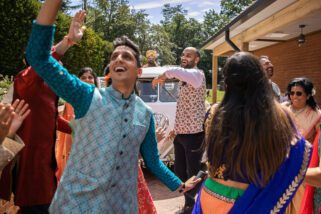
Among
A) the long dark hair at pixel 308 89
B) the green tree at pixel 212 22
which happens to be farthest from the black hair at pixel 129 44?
the green tree at pixel 212 22

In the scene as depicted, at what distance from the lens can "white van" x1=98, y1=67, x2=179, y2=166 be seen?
6191 mm

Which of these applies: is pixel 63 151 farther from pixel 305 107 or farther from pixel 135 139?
pixel 305 107

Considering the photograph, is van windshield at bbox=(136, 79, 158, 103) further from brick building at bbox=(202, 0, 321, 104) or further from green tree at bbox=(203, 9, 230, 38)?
green tree at bbox=(203, 9, 230, 38)

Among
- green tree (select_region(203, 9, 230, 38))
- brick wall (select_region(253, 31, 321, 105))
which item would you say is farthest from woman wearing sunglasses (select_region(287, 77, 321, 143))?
green tree (select_region(203, 9, 230, 38))

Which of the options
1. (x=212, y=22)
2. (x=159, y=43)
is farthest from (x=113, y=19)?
(x=212, y=22)

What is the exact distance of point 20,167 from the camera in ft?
8.11

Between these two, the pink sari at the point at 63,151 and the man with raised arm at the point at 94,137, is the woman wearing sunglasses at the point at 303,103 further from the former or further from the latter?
the man with raised arm at the point at 94,137

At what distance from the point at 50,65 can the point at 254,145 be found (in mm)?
1064

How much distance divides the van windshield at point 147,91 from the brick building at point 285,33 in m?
2.52

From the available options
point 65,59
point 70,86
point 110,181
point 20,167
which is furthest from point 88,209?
point 65,59

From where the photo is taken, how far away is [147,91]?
6.71 meters

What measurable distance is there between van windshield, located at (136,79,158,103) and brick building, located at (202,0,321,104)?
252 cm

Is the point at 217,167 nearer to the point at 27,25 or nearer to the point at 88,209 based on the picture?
the point at 88,209

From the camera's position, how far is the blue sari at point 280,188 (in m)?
1.88
